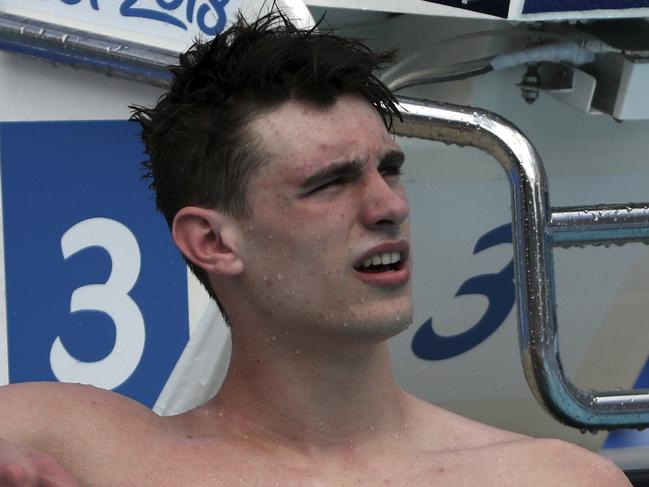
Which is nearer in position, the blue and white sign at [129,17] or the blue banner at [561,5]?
the blue and white sign at [129,17]

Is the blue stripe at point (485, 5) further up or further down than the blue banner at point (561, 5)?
further down

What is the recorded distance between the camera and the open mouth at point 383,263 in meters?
1.62

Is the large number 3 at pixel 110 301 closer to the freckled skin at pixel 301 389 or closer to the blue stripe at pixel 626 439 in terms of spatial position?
the freckled skin at pixel 301 389

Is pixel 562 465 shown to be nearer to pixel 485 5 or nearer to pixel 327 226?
pixel 327 226

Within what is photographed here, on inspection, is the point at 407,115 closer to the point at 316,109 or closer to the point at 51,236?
the point at 316,109

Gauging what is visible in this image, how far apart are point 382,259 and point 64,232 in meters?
0.95

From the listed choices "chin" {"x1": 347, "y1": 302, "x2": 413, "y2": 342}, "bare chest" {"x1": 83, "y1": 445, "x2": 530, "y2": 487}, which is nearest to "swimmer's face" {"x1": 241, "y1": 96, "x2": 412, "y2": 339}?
"chin" {"x1": 347, "y1": 302, "x2": 413, "y2": 342}

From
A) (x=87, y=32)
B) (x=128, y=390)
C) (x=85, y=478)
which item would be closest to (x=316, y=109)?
(x=85, y=478)

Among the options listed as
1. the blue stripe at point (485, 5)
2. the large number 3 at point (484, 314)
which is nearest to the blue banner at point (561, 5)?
the blue stripe at point (485, 5)

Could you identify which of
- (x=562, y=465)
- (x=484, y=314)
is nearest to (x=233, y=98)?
(x=562, y=465)

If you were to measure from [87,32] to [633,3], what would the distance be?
102 centimetres

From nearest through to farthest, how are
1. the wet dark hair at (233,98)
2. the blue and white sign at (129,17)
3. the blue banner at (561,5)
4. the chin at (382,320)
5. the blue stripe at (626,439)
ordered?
the chin at (382,320), the wet dark hair at (233,98), the blue and white sign at (129,17), the blue banner at (561,5), the blue stripe at (626,439)

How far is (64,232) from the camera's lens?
2.41m

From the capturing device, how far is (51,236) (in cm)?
241
